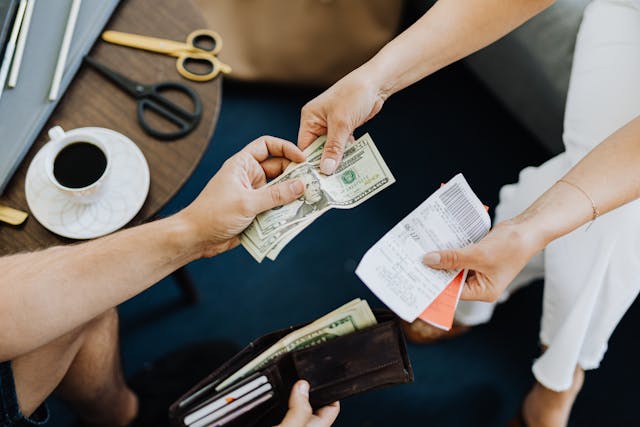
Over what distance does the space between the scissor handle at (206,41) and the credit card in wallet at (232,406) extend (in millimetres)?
628

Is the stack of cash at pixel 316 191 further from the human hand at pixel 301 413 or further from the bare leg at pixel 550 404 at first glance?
the bare leg at pixel 550 404

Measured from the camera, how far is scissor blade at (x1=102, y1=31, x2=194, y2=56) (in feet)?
3.58

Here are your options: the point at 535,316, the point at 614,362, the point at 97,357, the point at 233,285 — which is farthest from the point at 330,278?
the point at 614,362

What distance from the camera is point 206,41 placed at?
3.71 feet

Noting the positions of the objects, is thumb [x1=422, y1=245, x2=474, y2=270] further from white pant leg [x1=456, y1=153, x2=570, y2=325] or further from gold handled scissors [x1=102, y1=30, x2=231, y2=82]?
gold handled scissors [x1=102, y1=30, x2=231, y2=82]

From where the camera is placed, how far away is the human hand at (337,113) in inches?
41.0

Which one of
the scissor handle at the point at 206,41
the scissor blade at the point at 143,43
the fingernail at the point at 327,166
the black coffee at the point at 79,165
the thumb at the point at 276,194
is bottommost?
the fingernail at the point at 327,166

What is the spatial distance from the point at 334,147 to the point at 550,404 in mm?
836

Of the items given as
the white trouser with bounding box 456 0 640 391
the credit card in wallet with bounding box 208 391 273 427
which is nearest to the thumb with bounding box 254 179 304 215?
the credit card in wallet with bounding box 208 391 273 427

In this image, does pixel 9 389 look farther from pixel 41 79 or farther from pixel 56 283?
pixel 41 79

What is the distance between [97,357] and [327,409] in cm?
48

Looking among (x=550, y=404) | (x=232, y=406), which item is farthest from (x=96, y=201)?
(x=550, y=404)

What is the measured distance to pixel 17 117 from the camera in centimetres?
100

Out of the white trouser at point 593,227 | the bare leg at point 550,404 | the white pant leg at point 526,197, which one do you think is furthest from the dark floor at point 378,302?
the white trouser at point 593,227
